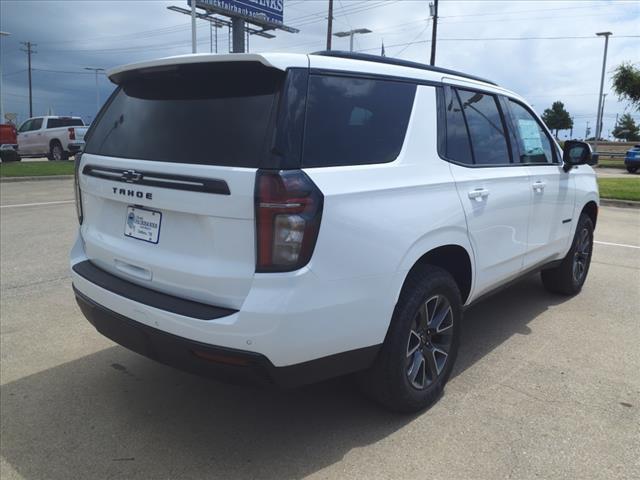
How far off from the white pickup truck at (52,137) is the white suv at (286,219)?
20.9 metres

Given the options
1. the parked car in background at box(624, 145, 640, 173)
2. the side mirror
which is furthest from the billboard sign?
the side mirror

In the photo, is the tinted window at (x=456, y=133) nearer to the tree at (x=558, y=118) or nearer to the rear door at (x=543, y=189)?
the rear door at (x=543, y=189)

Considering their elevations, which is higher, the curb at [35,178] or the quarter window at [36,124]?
the quarter window at [36,124]

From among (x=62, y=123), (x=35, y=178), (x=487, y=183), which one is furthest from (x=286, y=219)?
(x=62, y=123)

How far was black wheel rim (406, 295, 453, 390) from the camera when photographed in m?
2.99

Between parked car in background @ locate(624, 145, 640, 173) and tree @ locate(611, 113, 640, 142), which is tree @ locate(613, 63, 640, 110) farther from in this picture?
tree @ locate(611, 113, 640, 142)

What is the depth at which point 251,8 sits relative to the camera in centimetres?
3875

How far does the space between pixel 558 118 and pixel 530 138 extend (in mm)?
71392

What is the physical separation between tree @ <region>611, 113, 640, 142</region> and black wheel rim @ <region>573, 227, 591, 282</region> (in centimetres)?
7381

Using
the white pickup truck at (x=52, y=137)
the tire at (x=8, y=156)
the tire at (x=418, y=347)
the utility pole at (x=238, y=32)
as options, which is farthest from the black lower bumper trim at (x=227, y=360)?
the utility pole at (x=238, y=32)

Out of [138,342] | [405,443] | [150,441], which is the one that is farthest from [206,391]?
[405,443]

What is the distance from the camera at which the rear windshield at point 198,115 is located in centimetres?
241

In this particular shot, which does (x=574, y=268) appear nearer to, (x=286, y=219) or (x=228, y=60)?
(x=286, y=219)

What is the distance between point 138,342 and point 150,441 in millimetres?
560
